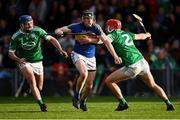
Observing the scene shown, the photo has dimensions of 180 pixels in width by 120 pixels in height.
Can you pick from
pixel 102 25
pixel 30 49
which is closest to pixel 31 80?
pixel 30 49

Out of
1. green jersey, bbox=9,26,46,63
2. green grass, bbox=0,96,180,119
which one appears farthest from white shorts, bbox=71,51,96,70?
green grass, bbox=0,96,180,119

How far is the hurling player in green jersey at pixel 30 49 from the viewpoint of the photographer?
17700 mm

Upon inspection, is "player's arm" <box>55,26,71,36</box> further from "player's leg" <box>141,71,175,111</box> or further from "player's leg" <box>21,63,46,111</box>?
"player's leg" <box>141,71,175,111</box>

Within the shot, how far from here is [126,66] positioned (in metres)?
17.5

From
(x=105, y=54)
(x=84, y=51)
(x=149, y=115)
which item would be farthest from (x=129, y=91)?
(x=149, y=115)

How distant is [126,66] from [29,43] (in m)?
2.34

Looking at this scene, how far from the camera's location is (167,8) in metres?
27.6

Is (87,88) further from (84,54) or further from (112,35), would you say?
(112,35)

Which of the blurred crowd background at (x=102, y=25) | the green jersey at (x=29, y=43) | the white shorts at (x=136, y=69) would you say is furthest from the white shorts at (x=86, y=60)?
the blurred crowd background at (x=102, y=25)

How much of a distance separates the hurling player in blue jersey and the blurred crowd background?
276 inches

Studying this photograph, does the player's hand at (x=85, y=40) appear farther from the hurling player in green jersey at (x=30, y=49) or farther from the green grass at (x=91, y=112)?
the green grass at (x=91, y=112)

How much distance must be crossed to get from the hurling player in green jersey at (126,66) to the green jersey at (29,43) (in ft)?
5.44

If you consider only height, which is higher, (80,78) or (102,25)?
(80,78)

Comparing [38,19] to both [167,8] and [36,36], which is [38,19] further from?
[36,36]
